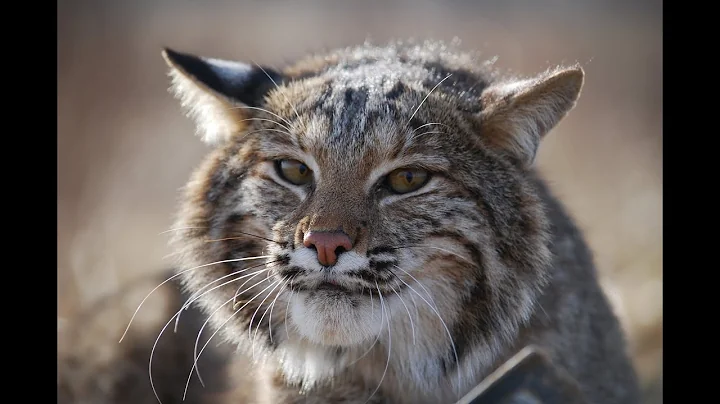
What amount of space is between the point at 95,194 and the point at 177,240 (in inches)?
160

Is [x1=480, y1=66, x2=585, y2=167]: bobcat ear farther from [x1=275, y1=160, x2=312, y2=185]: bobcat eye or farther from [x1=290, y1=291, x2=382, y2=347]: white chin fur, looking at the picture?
[x1=290, y1=291, x2=382, y2=347]: white chin fur

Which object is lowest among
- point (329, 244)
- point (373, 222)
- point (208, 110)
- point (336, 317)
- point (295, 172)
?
point (336, 317)

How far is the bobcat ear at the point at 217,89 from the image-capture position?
14.9 feet

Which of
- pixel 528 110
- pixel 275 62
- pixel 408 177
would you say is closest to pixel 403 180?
pixel 408 177

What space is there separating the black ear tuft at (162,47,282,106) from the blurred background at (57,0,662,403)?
6.24 feet

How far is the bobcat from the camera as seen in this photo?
13.0 feet

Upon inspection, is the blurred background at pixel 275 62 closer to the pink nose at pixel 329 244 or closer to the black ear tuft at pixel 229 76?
the black ear tuft at pixel 229 76

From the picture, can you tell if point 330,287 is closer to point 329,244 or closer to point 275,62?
point 329,244

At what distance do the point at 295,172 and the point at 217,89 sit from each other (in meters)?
0.68

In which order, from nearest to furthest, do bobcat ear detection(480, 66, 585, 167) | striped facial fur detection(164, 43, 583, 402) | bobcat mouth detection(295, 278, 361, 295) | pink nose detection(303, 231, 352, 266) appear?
1. pink nose detection(303, 231, 352, 266)
2. bobcat mouth detection(295, 278, 361, 295)
3. striped facial fur detection(164, 43, 583, 402)
4. bobcat ear detection(480, 66, 585, 167)

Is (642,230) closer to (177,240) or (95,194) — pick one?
(177,240)

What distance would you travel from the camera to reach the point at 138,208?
866cm

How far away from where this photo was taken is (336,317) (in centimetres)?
391

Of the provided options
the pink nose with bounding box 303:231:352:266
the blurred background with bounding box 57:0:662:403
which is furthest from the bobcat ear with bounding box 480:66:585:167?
the blurred background with bounding box 57:0:662:403
